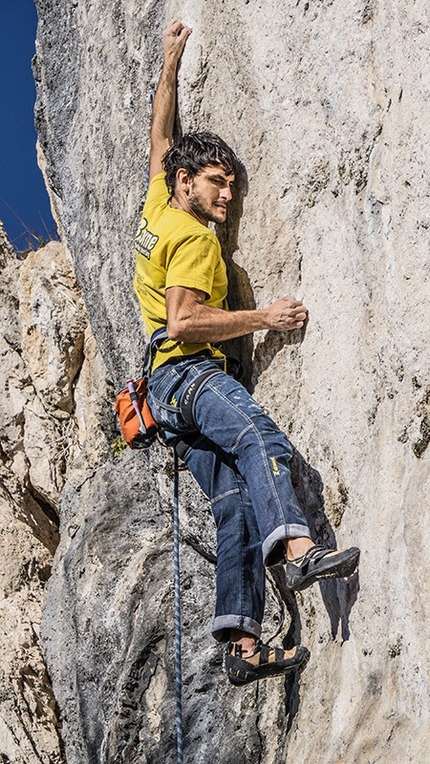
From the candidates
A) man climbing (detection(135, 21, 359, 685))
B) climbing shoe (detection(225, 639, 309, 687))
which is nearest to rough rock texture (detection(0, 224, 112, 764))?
man climbing (detection(135, 21, 359, 685))

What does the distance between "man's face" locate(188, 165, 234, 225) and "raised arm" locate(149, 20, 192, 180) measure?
2.43 feet

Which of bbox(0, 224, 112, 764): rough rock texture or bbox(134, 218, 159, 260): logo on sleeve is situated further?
bbox(0, 224, 112, 764): rough rock texture

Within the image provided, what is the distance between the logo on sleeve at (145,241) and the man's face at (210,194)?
12.1 inches

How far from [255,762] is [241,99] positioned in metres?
3.96

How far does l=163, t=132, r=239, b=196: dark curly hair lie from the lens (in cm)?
568

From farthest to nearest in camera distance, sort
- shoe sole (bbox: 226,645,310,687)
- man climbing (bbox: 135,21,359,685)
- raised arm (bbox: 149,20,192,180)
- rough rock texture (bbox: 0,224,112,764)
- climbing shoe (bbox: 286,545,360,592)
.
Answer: rough rock texture (bbox: 0,224,112,764) → raised arm (bbox: 149,20,192,180) → shoe sole (bbox: 226,645,310,687) → man climbing (bbox: 135,21,359,685) → climbing shoe (bbox: 286,545,360,592)

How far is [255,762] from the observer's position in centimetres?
568

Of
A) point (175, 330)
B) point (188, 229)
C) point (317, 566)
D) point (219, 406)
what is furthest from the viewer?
point (188, 229)

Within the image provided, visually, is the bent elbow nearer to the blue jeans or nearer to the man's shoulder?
the blue jeans

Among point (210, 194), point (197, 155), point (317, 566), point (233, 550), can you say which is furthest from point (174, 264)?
point (317, 566)

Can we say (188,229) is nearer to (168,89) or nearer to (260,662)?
(168,89)

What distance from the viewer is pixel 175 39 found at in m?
6.39

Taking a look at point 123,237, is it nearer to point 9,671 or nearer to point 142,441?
point 142,441

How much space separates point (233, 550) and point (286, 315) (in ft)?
4.38
